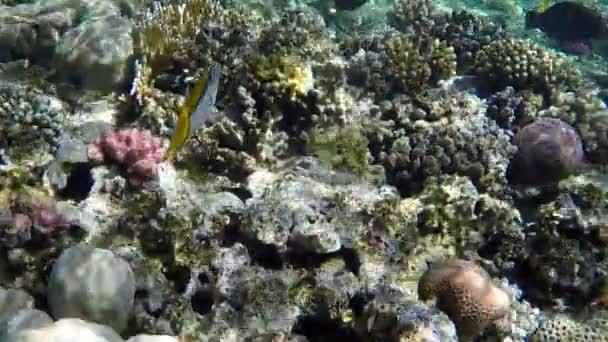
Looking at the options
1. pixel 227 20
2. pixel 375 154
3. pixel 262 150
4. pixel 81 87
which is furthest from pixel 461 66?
pixel 81 87

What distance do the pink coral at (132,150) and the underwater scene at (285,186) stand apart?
2 centimetres

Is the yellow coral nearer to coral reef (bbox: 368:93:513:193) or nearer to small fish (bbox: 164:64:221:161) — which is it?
coral reef (bbox: 368:93:513:193)

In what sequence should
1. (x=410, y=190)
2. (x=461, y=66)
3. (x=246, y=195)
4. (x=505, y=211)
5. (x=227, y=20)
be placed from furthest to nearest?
(x=461, y=66), (x=227, y=20), (x=410, y=190), (x=505, y=211), (x=246, y=195)

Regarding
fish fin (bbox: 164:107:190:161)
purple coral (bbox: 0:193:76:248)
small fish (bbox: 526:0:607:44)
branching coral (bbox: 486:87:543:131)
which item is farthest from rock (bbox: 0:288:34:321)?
small fish (bbox: 526:0:607:44)

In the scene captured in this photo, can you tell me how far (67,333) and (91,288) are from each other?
518mm

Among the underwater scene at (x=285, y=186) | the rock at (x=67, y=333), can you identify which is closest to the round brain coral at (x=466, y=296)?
the underwater scene at (x=285, y=186)

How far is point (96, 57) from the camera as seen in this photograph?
6.20 m

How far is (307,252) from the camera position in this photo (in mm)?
4496

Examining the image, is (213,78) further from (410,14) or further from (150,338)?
(410,14)

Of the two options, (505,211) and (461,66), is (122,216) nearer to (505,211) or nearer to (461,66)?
(505,211)

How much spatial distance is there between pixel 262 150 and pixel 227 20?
7.47 feet

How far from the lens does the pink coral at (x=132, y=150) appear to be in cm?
487

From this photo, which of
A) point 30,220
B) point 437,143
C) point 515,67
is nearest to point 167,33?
point 30,220

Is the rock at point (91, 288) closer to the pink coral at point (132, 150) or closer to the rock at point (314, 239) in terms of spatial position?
the pink coral at point (132, 150)
